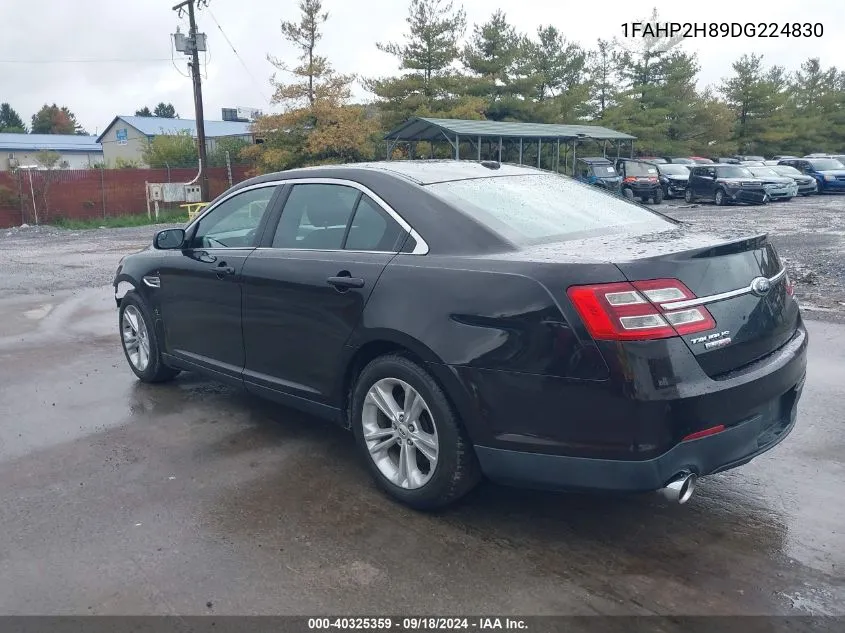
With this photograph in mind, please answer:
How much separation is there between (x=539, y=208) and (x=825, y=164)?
1358 inches

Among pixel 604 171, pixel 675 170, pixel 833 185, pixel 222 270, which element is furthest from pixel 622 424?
pixel 833 185

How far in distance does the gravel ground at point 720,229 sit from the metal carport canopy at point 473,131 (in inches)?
225

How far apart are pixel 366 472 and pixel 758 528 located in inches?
79.5

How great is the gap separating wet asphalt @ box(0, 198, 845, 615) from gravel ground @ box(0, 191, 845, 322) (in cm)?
157

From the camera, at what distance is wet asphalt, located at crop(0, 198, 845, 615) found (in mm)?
3104

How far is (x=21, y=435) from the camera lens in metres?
5.07

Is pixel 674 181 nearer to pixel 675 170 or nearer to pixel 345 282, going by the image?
pixel 675 170

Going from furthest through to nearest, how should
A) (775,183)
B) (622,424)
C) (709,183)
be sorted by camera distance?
(709,183) → (775,183) → (622,424)

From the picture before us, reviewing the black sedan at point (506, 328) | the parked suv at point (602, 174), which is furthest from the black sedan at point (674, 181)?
the black sedan at point (506, 328)

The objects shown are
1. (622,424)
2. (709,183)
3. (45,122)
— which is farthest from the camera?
(45,122)

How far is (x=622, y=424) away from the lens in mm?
3076

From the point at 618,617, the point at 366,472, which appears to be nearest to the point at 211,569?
the point at 366,472

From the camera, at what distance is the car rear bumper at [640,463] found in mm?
3104

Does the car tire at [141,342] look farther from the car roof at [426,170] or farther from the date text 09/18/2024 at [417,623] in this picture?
the date text 09/18/2024 at [417,623]
